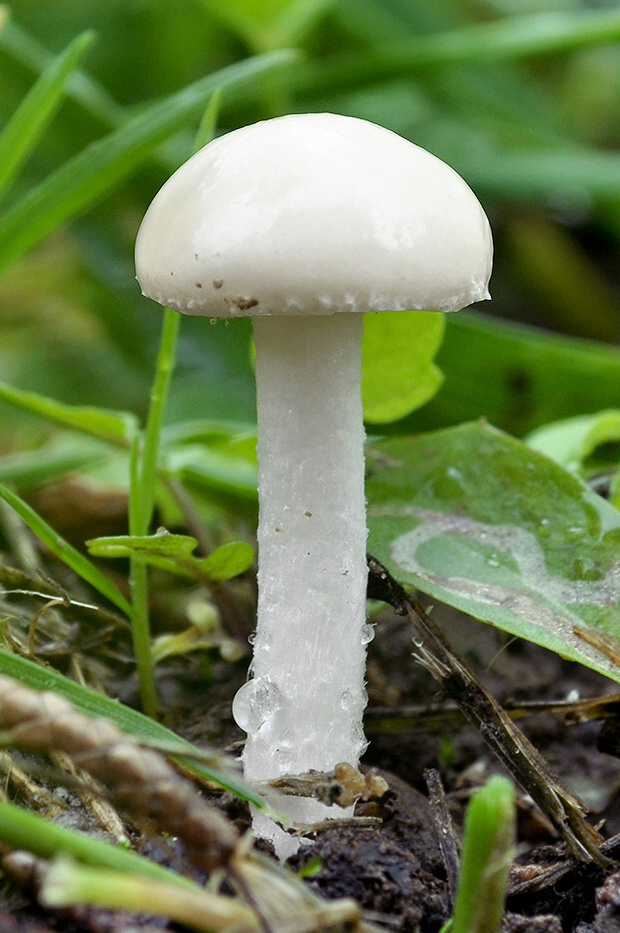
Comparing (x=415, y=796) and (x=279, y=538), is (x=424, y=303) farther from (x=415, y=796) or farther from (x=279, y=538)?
(x=415, y=796)

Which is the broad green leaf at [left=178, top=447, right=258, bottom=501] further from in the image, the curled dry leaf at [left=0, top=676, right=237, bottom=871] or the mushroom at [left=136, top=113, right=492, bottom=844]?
the curled dry leaf at [left=0, top=676, right=237, bottom=871]

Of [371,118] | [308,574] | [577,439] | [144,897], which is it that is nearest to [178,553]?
[308,574]

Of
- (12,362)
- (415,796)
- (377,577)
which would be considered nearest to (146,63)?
(12,362)

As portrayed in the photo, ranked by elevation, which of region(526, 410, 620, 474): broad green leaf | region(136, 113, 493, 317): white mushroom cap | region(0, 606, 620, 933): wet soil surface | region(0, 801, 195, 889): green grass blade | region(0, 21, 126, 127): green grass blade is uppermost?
region(0, 21, 126, 127): green grass blade

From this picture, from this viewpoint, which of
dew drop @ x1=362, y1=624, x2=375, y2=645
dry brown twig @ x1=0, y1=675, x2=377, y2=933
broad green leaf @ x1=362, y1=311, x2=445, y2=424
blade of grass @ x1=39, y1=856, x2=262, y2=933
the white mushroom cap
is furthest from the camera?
broad green leaf @ x1=362, y1=311, x2=445, y2=424

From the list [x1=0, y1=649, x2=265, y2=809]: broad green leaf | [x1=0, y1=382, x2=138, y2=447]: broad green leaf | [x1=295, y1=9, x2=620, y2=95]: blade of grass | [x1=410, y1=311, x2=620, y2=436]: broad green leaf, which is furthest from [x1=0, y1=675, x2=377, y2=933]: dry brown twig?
[x1=295, y1=9, x2=620, y2=95]: blade of grass

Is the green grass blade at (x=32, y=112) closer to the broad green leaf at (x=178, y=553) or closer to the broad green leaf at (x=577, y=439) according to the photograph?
the broad green leaf at (x=178, y=553)

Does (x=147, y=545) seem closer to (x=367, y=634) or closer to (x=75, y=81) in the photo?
(x=367, y=634)
